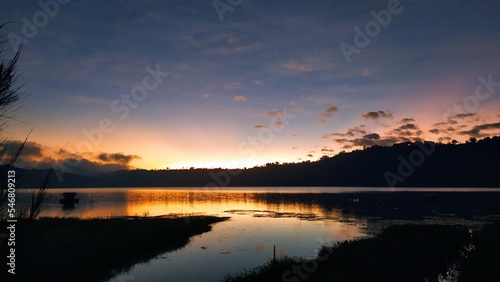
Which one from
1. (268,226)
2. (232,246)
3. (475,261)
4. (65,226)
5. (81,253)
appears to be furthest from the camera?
(268,226)

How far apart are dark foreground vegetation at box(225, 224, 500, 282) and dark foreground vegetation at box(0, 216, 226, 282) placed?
12082 mm

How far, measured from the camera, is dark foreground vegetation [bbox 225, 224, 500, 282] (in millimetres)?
25516

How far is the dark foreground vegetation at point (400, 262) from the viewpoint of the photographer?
25516mm

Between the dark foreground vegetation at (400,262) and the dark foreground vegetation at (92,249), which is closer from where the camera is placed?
the dark foreground vegetation at (400,262)

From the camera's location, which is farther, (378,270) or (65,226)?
(65,226)

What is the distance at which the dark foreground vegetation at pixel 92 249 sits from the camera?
86.0ft

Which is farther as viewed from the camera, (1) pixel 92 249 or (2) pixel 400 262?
(1) pixel 92 249

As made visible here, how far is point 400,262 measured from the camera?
99.0 ft

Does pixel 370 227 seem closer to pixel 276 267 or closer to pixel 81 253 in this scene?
pixel 276 267

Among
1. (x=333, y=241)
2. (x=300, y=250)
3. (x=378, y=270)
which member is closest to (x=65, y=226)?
(x=300, y=250)

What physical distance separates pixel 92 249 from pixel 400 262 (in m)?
28.8

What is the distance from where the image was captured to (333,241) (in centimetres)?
4316

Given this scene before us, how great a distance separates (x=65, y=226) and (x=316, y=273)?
36168 millimetres

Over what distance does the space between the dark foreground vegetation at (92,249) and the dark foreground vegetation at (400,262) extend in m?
12.1
